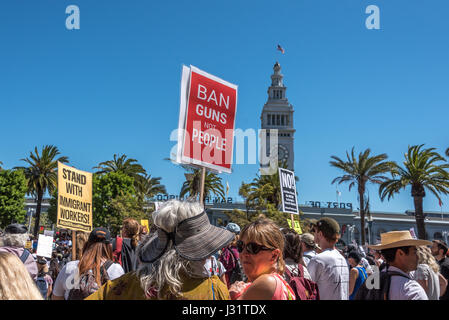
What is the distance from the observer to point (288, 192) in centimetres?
954

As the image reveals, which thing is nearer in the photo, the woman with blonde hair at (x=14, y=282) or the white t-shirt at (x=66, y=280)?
the woman with blonde hair at (x=14, y=282)

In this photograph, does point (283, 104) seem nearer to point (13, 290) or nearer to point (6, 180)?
point (6, 180)

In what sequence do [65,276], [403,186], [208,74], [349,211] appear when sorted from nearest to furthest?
[65,276] < [208,74] < [403,186] < [349,211]

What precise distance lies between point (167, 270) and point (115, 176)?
149 ft

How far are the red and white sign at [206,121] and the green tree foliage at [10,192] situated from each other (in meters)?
44.8

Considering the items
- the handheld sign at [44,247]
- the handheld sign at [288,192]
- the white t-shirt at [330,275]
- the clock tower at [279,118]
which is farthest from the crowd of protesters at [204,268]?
the clock tower at [279,118]

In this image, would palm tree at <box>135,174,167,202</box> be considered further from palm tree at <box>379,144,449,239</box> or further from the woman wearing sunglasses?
the woman wearing sunglasses

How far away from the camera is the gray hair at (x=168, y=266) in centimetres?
208

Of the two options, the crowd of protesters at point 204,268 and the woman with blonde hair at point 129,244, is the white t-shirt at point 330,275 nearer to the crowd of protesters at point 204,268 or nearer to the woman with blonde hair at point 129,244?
the crowd of protesters at point 204,268

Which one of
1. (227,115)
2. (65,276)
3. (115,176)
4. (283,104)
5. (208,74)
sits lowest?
(65,276)

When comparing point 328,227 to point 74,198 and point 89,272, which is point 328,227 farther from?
point 74,198

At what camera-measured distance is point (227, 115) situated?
5746mm

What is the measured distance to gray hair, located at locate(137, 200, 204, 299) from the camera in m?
2.08
